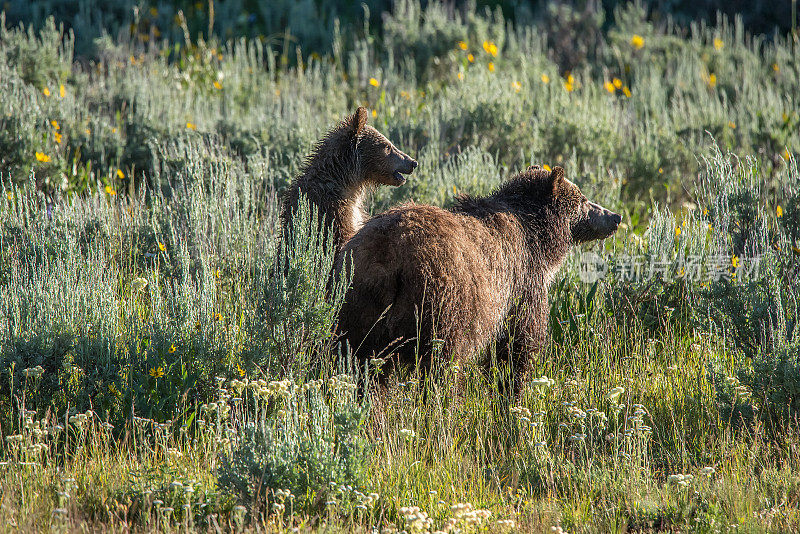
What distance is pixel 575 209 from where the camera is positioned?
248 inches

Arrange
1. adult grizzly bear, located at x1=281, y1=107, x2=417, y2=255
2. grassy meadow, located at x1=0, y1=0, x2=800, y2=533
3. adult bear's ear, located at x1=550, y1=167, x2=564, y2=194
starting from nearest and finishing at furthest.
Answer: grassy meadow, located at x1=0, y1=0, x2=800, y2=533 → adult bear's ear, located at x1=550, y1=167, x2=564, y2=194 → adult grizzly bear, located at x1=281, y1=107, x2=417, y2=255

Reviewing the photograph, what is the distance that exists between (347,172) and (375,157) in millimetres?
275

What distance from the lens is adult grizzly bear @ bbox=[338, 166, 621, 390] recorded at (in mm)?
4754

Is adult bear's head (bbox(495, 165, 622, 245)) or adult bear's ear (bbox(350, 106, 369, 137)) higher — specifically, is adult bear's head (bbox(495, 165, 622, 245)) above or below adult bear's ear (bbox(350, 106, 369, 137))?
below

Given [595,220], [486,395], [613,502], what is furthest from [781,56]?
[613,502]

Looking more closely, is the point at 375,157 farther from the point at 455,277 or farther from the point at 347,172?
the point at 455,277

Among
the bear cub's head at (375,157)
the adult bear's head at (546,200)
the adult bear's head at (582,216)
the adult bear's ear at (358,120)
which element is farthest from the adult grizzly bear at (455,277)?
the adult bear's ear at (358,120)

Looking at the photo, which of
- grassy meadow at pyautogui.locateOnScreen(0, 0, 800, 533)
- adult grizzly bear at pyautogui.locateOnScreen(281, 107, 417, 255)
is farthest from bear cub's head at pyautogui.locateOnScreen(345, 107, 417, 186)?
grassy meadow at pyautogui.locateOnScreen(0, 0, 800, 533)

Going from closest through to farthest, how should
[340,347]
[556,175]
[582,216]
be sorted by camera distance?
[340,347] → [556,175] → [582,216]

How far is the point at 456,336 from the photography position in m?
4.94

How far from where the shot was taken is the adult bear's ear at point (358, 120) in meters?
6.50

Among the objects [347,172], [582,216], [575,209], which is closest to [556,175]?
[575,209]

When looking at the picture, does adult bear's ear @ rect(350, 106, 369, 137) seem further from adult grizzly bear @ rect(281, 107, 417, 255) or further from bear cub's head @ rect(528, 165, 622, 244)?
bear cub's head @ rect(528, 165, 622, 244)

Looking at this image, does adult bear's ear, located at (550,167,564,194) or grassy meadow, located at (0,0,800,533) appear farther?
adult bear's ear, located at (550,167,564,194)
